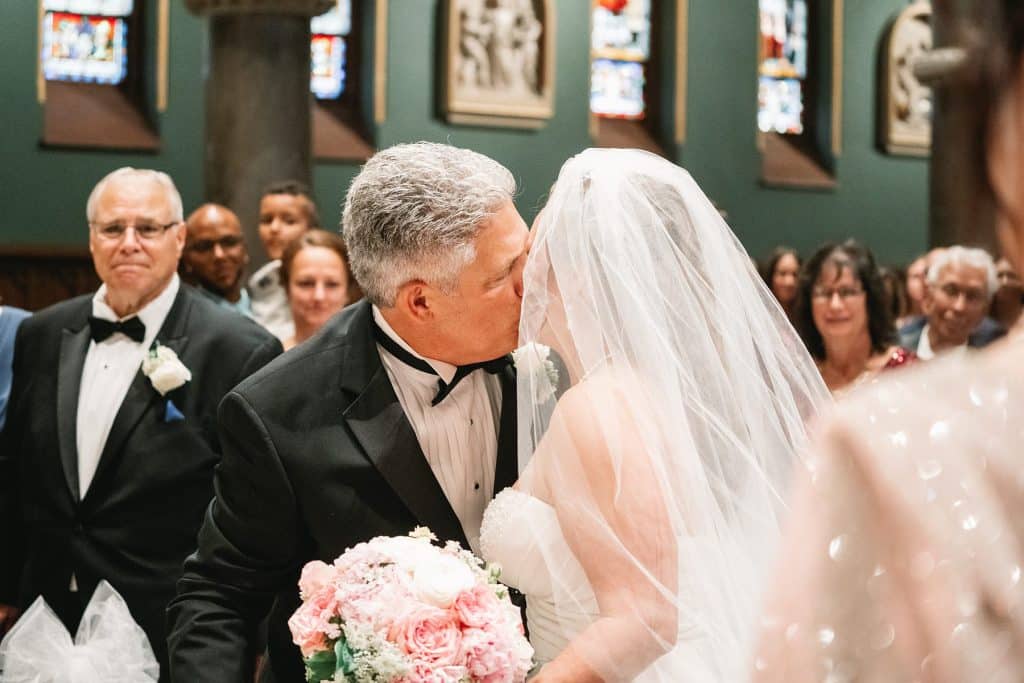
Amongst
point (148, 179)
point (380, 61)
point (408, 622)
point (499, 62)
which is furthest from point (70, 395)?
point (499, 62)

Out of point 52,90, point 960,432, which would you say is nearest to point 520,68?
point 52,90

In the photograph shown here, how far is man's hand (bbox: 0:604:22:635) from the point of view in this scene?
4145 millimetres

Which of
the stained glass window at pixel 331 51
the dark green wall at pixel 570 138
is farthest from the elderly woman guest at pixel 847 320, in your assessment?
the stained glass window at pixel 331 51

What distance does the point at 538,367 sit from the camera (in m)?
2.68

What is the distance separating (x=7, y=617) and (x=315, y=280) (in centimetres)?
179

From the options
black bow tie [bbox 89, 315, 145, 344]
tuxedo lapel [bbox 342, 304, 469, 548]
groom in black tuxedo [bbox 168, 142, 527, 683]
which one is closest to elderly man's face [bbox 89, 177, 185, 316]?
black bow tie [bbox 89, 315, 145, 344]

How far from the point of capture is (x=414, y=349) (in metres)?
2.79

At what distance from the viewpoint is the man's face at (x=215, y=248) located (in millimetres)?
6156

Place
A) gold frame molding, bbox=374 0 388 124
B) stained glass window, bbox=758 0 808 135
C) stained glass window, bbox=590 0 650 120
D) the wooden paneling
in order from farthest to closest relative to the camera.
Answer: stained glass window, bbox=758 0 808 135, stained glass window, bbox=590 0 650 120, gold frame molding, bbox=374 0 388 124, the wooden paneling

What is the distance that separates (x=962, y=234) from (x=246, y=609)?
6.67 m

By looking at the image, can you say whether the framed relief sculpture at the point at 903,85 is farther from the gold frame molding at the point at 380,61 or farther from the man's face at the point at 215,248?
the man's face at the point at 215,248

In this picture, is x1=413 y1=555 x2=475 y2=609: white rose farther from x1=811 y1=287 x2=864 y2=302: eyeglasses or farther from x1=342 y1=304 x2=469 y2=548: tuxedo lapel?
x1=811 y1=287 x2=864 y2=302: eyeglasses

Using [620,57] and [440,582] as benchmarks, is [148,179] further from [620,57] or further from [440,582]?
[620,57]

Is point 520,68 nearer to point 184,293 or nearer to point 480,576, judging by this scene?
point 184,293
